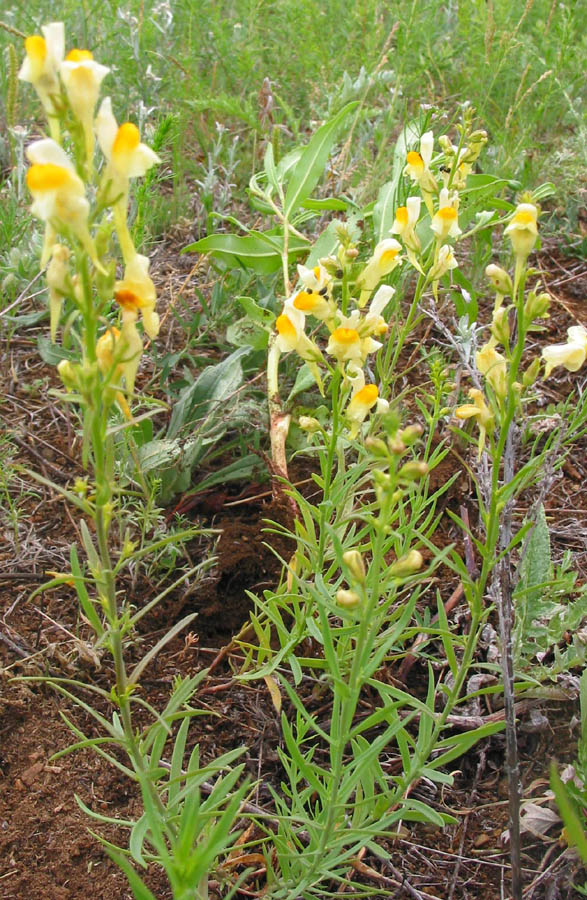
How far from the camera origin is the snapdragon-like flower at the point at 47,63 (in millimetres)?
1004

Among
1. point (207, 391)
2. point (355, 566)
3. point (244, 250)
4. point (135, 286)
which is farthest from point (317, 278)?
point (244, 250)

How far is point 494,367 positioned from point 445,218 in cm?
55

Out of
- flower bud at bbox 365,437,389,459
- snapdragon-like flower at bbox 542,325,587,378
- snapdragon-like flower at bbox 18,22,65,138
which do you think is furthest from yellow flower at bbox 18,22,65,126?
snapdragon-like flower at bbox 542,325,587,378

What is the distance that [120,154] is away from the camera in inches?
42.0

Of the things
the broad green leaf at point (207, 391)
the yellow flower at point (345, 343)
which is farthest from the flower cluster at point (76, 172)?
the broad green leaf at point (207, 391)

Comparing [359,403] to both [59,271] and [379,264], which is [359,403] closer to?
[379,264]

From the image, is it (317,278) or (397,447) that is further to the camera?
(317,278)

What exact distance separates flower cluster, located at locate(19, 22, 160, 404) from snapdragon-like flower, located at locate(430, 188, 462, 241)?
0.88 m

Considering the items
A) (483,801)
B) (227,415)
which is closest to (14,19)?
(227,415)

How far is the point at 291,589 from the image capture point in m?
1.82

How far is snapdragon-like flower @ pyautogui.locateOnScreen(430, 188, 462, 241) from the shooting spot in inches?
70.4

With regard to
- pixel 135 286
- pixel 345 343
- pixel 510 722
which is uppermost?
pixel 135 286

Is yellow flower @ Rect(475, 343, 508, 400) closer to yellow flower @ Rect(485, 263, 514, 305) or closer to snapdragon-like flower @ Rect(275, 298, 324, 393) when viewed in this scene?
yellow flower @ Rect(485, 263, 514, 305)

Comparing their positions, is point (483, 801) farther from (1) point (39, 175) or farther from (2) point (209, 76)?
(2) point (209, 76)
